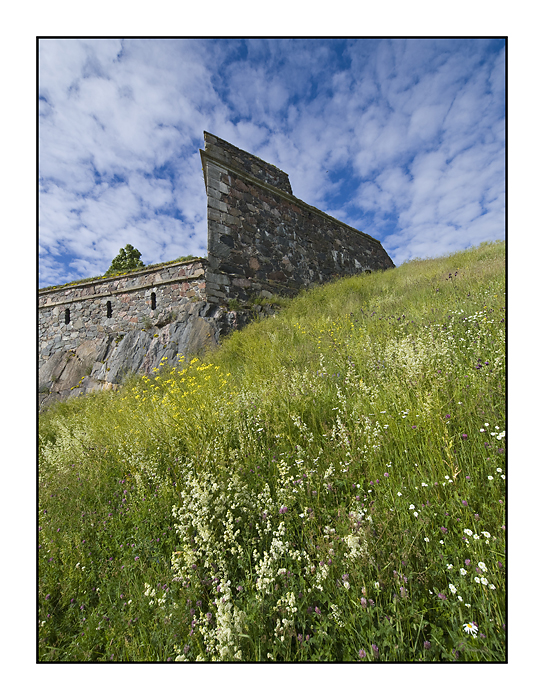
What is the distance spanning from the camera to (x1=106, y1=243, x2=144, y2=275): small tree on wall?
959 inches

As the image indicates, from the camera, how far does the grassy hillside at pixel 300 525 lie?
117 centimetres

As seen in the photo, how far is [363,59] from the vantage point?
2.31 metres

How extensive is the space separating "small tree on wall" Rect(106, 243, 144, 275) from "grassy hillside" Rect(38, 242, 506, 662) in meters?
24.8

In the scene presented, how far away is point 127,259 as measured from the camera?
24656 millimetres

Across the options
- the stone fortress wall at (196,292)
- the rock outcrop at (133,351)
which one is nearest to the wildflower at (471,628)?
the rock outcrop at (133,351)

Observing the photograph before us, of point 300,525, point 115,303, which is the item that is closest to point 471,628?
point 300,525

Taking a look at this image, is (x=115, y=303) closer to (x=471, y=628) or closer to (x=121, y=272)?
(x=121, y=272)

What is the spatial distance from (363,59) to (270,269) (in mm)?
7306

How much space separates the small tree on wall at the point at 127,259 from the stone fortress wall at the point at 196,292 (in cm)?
1588

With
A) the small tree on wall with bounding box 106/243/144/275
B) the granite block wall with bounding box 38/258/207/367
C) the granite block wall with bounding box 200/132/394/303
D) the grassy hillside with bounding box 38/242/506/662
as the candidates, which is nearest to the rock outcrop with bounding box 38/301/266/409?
the granite block wall with bounding box 38/258/207/367

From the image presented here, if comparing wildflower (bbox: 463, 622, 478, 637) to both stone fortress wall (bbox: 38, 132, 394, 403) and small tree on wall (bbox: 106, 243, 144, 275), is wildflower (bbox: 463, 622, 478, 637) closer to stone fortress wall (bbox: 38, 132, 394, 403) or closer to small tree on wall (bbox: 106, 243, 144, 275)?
stone fortress wall (bbox: 38, 132, 394, 403)

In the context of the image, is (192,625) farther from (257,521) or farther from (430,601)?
(430,601)

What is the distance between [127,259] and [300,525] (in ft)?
90.4

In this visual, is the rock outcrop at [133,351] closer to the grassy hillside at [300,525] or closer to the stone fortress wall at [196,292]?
the stone fortress wall at [196,292]
